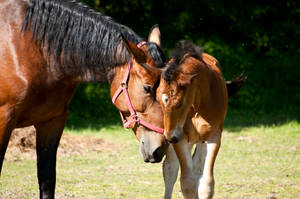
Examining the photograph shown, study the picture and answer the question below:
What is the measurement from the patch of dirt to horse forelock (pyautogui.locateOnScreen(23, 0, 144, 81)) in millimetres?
4094

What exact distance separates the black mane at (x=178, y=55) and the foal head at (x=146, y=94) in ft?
0.55

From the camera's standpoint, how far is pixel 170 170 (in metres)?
4.88

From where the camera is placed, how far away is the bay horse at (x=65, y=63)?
11.7 ft

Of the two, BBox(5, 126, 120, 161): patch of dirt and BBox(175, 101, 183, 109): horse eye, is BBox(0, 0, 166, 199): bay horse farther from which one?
BBox(5, 126, 120, 161): patch of dirt

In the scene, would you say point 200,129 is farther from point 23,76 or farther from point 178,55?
point 23,76

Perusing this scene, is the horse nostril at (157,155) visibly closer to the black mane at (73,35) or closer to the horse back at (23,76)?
the black mane at (73,35)

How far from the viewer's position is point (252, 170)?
268 inches

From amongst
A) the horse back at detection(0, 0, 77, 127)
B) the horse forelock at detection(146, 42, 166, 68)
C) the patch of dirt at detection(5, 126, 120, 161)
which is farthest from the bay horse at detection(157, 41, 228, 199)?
the patch of dirt at detection(5, 126, 120, 161)

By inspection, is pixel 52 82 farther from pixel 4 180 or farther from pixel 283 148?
pixel 283 148

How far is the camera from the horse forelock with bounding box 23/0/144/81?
376 cm

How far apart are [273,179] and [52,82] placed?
139 inches

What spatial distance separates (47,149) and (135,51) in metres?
1.33

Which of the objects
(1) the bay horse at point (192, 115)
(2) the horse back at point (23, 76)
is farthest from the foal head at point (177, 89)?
(2) the horse back at point (23, 76)

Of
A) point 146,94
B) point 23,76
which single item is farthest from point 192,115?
point 23,76
